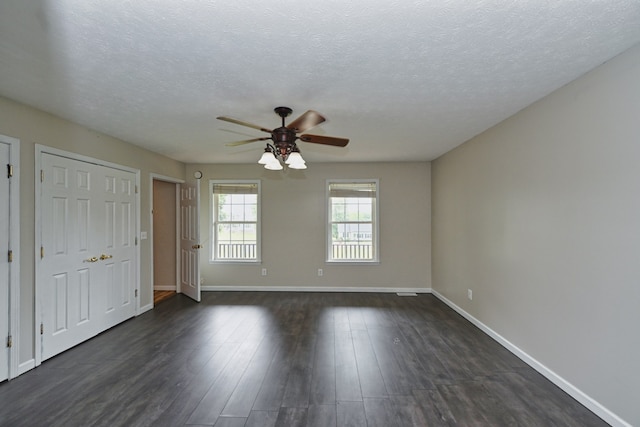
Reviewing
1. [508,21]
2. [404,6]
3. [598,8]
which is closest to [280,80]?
[404,6]

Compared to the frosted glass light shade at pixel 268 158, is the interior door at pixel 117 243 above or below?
below

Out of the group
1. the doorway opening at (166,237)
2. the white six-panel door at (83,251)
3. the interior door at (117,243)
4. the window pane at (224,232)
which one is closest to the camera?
the white six-panel door at (83,251)

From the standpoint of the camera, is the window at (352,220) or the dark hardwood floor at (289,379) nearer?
the dark hardwood floor at (289,379)

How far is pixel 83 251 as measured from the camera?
3.24 meters

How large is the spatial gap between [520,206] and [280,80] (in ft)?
8.60

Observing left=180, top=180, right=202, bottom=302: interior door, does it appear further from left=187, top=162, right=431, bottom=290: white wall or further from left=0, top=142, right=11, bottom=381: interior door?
left=0, top=142, right=11, bottom=381: interior door

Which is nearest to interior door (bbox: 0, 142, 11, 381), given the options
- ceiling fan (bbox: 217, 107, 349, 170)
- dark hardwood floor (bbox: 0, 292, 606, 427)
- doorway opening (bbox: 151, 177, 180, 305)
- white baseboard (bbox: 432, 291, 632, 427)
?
dark hardwood floor (bbox: 0, 292, 606, 427)

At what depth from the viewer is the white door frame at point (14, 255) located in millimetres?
2502

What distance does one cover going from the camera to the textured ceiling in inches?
56.8

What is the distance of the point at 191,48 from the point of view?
5.74 ft

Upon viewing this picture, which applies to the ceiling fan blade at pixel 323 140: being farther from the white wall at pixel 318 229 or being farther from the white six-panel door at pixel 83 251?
the white wall at pixel 318 229

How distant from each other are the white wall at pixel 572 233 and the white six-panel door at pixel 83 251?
4.71 meters

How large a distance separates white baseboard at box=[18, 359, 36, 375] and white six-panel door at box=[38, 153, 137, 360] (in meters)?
0.12

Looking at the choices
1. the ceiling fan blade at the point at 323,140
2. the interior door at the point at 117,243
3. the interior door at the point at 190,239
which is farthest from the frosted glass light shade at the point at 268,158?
the interior door at the point at 190,239
